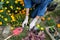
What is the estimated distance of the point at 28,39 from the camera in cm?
326

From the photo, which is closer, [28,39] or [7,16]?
Result: [28,39]

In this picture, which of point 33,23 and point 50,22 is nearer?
point 33,23

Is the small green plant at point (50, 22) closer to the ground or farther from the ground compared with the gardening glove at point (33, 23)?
closer to the ground

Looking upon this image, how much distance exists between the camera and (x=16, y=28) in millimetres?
3459

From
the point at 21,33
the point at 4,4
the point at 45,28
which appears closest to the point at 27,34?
the point at 21,33

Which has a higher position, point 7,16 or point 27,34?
point 7,16

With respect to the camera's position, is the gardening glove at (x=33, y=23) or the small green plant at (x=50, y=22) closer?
the gardening glove at (x=33, y=23)

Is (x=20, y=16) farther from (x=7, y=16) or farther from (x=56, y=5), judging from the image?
(x=56, y=5)

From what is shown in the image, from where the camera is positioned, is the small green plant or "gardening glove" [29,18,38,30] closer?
"gardening glove" [29,18,38,30]

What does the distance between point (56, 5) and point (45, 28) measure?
0.55 metres

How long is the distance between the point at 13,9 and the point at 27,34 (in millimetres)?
550

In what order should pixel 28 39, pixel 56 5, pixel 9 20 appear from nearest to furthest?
pixel 28 39 < pixel 9 20 < pixel 56 5

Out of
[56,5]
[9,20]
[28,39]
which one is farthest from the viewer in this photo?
[56,5]

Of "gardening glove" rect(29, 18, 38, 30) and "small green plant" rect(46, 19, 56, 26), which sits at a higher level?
"gardening glove" rect(29, 18, 38, 30)
